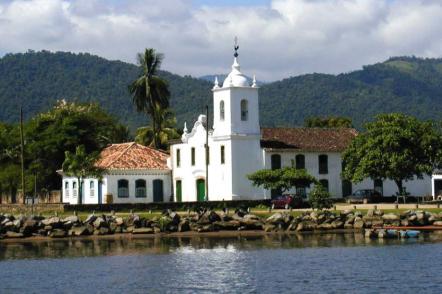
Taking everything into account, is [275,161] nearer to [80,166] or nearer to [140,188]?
[140,188]

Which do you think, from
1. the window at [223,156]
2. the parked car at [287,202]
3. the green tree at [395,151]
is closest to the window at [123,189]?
the window at [223,156]

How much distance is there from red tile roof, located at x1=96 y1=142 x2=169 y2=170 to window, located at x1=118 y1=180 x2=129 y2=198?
1.20m

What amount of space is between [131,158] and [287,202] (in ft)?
54.2

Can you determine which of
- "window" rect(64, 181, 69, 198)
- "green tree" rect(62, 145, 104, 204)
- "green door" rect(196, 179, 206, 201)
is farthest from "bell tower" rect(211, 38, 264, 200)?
"window" rect(64, 181, 69, 198)

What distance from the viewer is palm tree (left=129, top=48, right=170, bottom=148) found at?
103 meters

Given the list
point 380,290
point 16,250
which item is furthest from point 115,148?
point 380,290

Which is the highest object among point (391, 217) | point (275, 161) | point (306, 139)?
point (306, 139)

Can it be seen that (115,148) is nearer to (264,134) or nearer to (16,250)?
(264,134)

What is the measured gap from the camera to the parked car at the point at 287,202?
2928 inches

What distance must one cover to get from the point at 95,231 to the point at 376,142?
23.6m

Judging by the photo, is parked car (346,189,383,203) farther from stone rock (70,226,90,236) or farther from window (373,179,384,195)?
stone rock (70,226,90,236)

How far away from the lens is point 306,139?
8406 centimetres

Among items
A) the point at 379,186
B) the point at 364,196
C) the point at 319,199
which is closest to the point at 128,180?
the point at 364,196

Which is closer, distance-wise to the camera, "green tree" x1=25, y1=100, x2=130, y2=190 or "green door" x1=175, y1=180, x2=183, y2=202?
"green door" x1=175, y1=180, x2=183, y2=202
